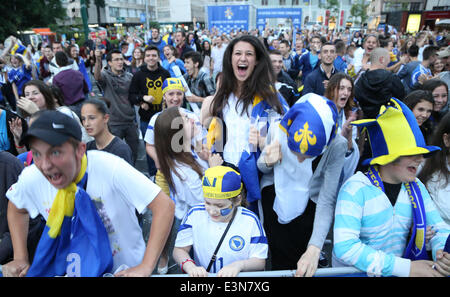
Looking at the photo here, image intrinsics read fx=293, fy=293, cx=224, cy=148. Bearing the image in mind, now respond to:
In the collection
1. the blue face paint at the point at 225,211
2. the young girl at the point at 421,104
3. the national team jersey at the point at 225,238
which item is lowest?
the national team jersey at the point at 225,238

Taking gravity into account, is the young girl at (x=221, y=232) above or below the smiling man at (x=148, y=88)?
below

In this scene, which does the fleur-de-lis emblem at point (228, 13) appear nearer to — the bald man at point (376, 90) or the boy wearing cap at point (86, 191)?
the bald man at point (376, 90)

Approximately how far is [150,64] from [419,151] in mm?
4253

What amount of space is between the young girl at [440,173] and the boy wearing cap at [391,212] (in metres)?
0.48

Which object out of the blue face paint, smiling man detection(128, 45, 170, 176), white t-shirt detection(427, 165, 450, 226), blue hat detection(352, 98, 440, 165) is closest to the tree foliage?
smiling man detection(128, 45, 170, 176)

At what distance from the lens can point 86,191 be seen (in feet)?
5.03

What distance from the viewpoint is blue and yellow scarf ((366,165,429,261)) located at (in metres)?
1.60

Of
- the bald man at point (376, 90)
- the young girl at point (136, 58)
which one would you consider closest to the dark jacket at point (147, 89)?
the young girl at point (136, 58)

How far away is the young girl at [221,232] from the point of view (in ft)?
6.19

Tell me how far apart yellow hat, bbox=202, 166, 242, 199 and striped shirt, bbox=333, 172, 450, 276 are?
2.10ft

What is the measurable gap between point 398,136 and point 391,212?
0.42 m

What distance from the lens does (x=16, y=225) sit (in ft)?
5.39
